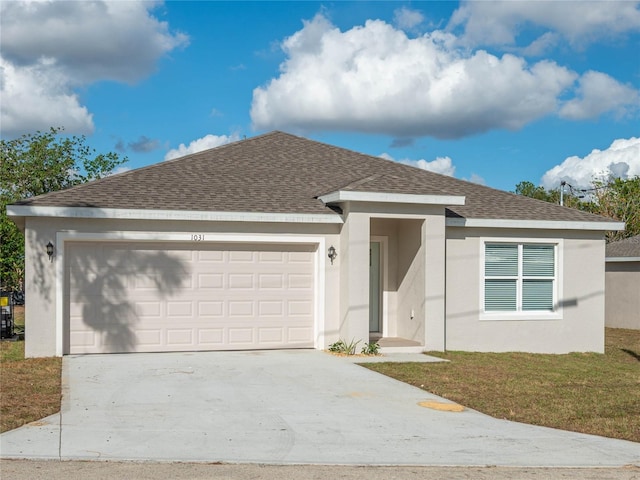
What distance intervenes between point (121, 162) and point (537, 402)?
94.5ft

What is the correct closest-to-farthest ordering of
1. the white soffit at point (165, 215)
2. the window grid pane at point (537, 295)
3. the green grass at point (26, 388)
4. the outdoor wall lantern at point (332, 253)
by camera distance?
the green grass at point (26, 388)
the white soffit at point (165, 215)
the outdoor wall lantern at point (332, 253)
the window grid pane at point (537, 295)

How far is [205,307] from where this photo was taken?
14836 millimetres

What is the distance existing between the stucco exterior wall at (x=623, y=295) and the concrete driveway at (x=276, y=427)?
1713cm

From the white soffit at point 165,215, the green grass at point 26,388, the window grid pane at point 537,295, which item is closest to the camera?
the green grass at point 26,388

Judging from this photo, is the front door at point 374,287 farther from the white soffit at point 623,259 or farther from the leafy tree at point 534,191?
the leafy tree at point 534,191

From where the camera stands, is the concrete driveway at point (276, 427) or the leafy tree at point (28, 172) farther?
the leafy tree at point (28, 172)

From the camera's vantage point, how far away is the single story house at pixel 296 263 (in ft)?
46.4

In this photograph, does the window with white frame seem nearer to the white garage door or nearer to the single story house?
the single story house

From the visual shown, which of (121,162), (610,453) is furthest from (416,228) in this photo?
(121,162)

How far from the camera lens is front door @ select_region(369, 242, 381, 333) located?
16922mm

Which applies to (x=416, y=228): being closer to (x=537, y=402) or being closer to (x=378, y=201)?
(x=378, y=201)

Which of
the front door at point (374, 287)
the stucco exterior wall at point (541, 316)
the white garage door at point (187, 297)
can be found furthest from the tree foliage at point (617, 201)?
the white garage door at point (187, 297)

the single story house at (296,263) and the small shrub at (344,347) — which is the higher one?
the single story house at (296,263)

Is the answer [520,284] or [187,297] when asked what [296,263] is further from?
[520,284]
